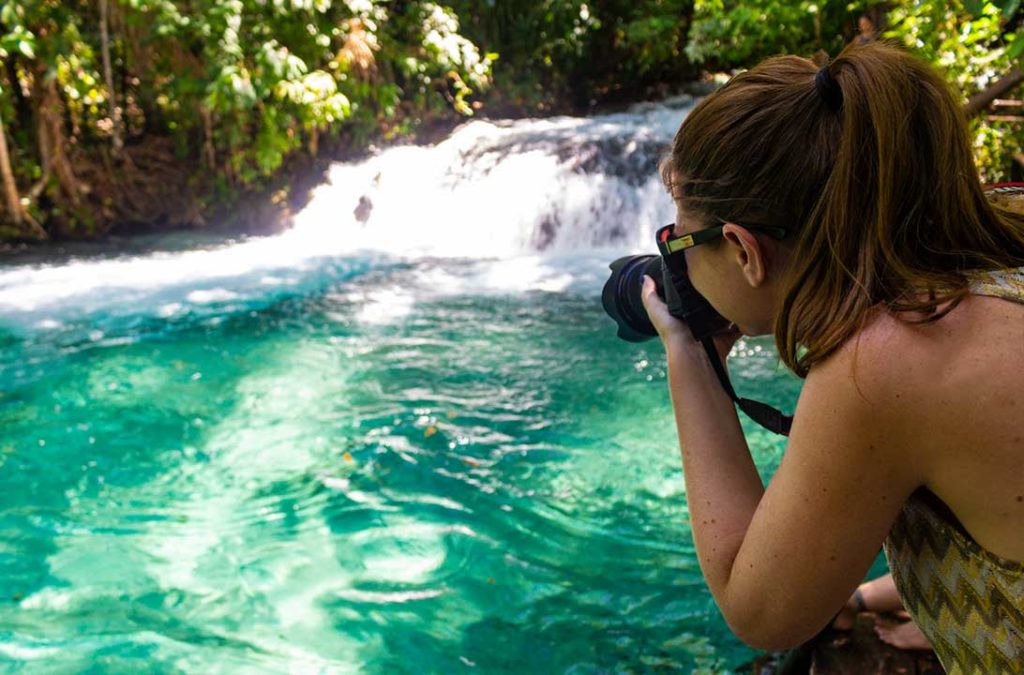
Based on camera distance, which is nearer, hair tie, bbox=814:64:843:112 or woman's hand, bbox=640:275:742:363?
hair tie, bbox=814:64:843:112

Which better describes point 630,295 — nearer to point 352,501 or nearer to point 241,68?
point 352,501

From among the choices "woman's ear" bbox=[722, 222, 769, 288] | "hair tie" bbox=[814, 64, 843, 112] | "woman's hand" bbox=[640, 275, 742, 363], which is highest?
"hair tie" bbox=[814, 64, 843, 112]

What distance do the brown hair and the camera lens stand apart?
409mm

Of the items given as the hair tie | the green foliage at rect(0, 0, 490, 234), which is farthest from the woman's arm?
the green foliage at rect(0, 0, 490, 234)

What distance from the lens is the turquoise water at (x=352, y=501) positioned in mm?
1979

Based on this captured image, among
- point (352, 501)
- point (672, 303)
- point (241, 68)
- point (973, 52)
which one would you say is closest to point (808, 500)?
point (672, 303)

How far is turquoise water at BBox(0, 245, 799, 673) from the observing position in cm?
198

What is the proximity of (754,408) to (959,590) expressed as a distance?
1.06ft

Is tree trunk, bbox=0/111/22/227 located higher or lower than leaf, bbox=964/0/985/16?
lower

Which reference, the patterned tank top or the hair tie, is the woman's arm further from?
the hair tie

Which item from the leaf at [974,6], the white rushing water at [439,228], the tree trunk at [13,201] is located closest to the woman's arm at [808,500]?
the leaf at [974,6]

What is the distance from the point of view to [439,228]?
8.49 m

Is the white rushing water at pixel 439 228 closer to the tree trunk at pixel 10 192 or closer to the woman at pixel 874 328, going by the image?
the tree trunk at pixel 10 192

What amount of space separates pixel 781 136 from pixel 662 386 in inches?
111
